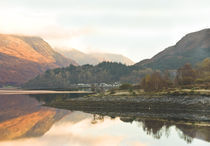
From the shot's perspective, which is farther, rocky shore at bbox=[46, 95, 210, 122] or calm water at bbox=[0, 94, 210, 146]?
rocky shore at bbox=[46, 95, 210, 122]

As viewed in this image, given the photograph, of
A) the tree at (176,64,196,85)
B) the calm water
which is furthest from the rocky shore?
the tree at (176,64,196,85)

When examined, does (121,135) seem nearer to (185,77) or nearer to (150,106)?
(150,106)

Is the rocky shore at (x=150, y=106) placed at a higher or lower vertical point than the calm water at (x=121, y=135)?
higher

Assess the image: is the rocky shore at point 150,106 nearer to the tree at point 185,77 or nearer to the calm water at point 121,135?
the calm water at point 121,135

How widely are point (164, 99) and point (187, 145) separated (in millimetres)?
56010

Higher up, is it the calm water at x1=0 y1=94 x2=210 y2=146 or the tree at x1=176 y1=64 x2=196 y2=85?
the tree at x1=176 y1=64 x2=196 y2=85

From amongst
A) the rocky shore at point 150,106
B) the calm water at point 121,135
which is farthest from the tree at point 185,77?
the calm water at point 121,135

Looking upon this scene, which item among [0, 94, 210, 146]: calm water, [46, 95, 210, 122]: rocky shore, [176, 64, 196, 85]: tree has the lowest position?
[0, 94, 210, 146]: calm water

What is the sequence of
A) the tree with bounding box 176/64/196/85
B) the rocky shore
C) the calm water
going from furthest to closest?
the tree with bounding box 176/64/196/85
the rocky shore
the calm water

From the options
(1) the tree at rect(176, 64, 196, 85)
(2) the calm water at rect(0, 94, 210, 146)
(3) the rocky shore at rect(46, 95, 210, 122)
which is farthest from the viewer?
(1) the tree at rect(176, 64, 196, 85)

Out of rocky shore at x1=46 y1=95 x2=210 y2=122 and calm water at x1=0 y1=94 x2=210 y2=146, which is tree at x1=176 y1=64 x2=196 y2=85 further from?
calm water at x1=0 y1=94 x2=210 y2=146

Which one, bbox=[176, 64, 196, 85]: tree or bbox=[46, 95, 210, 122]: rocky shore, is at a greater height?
bbox=[176, 64, 196, 85]: tree

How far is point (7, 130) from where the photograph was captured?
6053 cm

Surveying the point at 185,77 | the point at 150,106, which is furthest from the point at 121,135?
the point at 185,77
